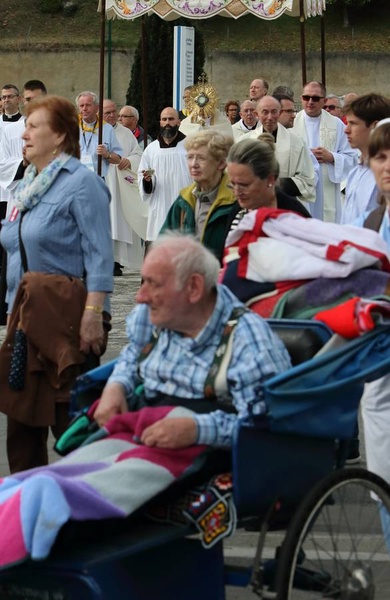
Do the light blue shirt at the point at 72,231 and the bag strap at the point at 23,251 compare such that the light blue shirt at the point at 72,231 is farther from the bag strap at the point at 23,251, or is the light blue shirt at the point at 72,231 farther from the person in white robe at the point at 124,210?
the person in white robe at the point at 124,210

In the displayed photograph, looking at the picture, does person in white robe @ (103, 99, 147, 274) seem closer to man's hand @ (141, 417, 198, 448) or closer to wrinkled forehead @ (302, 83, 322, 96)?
wrinkled forehead @ (302, 83, 322, 96)

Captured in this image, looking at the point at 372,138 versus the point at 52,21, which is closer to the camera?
the point at 372,138

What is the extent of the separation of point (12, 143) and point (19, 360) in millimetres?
9896

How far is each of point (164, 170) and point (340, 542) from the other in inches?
401

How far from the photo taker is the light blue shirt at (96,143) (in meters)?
15.8

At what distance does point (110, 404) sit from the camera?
4488 mm

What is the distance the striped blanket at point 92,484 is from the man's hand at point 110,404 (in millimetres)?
115

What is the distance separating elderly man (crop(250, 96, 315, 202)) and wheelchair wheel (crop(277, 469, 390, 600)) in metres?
6.57

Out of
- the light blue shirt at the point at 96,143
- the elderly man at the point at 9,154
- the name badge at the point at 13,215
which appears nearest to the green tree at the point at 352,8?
the light blue shirt at the point at 96,143

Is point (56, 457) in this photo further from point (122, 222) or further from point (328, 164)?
point (122, 222)

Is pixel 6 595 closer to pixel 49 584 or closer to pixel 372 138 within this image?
pixel 49 584

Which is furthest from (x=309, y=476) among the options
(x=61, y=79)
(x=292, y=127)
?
(x=61, y=79)

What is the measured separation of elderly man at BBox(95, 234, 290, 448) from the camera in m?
4.25

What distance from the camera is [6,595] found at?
4012 millimetres
